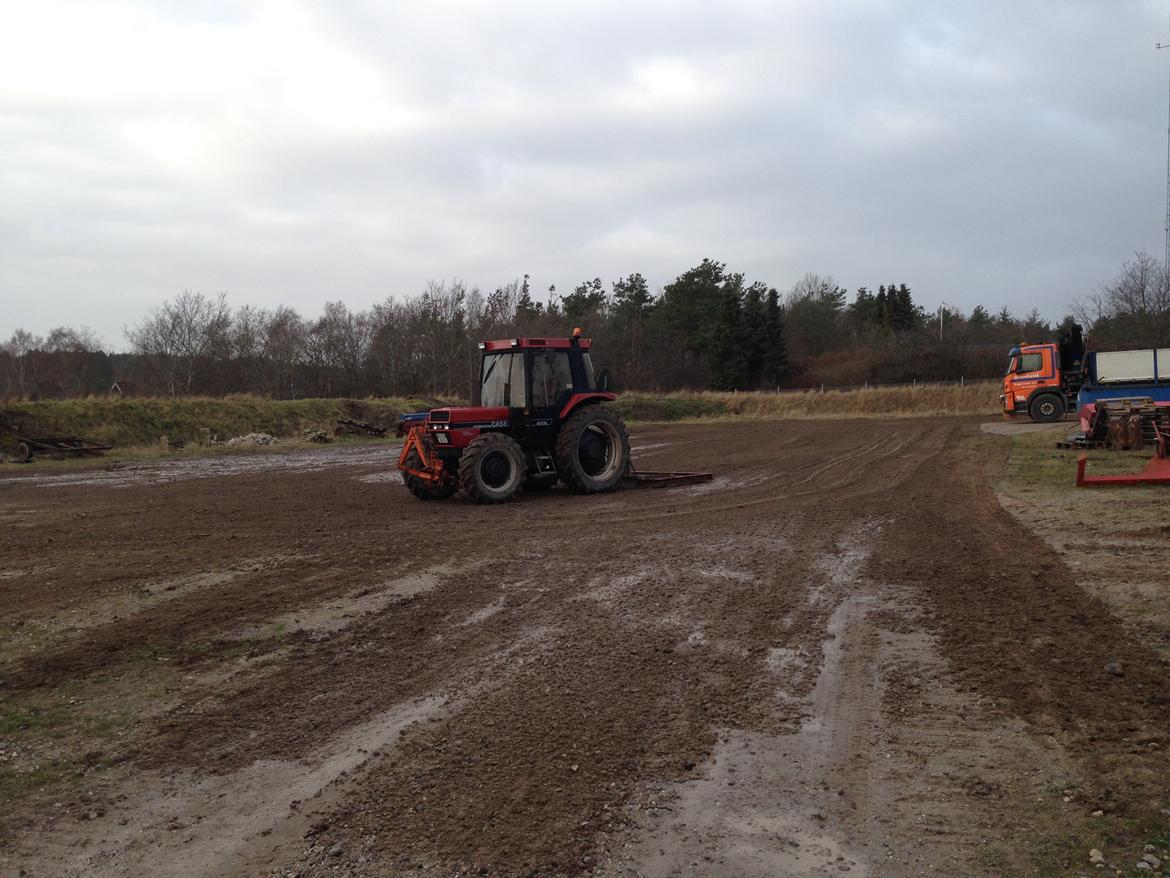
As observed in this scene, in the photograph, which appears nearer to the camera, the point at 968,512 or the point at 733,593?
the point at 733,593

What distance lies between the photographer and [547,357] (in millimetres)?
13500

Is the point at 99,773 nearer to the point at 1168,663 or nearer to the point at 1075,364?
the point at 1168,663

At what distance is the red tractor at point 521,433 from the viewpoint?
12.8m

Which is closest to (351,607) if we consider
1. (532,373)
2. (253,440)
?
(532,373)

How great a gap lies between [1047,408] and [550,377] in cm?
1896

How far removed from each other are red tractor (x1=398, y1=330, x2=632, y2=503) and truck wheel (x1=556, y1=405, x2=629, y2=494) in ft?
0.05

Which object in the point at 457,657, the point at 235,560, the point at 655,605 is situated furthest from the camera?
the point at 235,560

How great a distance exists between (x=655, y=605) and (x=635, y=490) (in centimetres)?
755

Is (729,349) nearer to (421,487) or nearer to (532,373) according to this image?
(532,373)

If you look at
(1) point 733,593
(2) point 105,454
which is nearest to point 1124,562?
(1) point 733,593

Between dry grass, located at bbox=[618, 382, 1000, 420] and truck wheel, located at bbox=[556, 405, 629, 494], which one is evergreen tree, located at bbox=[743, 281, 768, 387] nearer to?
dry grass, located at bbox=[618, 382, 1000, 420]

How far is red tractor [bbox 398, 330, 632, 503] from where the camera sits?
12.8 meters

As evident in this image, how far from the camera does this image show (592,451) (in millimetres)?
14266

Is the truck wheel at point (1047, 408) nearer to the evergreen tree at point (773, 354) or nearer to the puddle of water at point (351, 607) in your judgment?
the puddle of water at point (351, 607)
